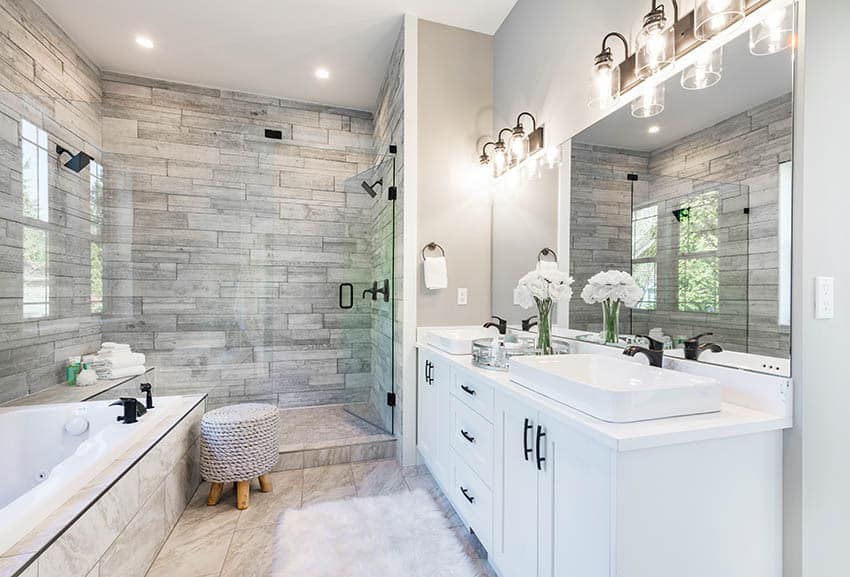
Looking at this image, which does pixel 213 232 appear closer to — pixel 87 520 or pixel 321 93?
pixel 321 93

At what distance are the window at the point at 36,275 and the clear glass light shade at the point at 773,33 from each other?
148 inches

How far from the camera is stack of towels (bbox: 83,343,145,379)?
9.02 feet

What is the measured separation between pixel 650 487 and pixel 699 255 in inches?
33.7

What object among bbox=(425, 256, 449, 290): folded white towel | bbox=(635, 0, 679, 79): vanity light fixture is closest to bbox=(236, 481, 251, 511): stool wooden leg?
bbox=(425, 256, 449, 290): folded white towel

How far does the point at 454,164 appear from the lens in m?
2.88

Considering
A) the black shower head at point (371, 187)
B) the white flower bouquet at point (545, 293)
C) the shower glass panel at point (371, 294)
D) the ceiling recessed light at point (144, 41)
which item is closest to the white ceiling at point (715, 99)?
the white flower bouquet at point (545, 293)

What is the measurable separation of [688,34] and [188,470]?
10.2 ft

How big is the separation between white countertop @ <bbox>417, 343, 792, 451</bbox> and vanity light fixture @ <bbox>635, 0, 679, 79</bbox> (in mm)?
1295

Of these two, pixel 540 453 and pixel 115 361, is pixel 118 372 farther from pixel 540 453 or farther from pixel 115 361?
pixel 540 453

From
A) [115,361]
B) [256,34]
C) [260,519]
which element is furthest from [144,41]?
[260,519]

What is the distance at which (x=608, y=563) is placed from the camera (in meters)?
1.02

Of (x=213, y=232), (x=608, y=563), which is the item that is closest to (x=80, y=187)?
(x=213, y=232)

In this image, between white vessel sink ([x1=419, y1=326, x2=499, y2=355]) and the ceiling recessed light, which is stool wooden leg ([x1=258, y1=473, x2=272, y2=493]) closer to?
white vessel sink ([x1=419, y1=326, x2=499, y2=355])

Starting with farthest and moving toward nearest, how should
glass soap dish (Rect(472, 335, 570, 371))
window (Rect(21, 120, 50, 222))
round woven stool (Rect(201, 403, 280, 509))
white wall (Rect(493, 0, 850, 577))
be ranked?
window (Rect(21, 120, 50, 222)) < round woven stool (Rect(201, 403, 280, 509)) < glass soap dish (Rect(472, 335, 570, 371)) < white wall (Rect(493, 0, 850, 577))
